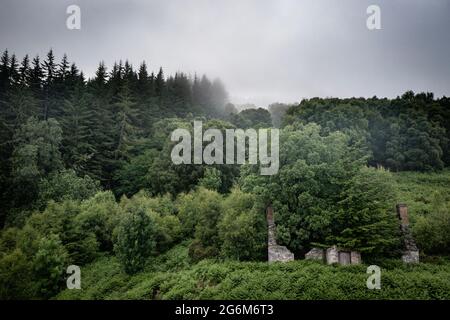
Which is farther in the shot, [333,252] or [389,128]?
[389,128]

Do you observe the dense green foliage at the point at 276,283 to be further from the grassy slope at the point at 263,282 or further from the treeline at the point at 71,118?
the treeline at the point at 71,118

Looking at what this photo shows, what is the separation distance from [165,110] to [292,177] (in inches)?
1540

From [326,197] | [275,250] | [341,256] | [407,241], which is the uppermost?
[326,197]

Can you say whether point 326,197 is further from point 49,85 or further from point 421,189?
point 49,85

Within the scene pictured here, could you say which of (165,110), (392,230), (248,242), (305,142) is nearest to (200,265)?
(248,242)

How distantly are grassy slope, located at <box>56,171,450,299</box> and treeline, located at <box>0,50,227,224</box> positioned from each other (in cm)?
1829

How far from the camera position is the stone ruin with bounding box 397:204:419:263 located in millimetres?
24625

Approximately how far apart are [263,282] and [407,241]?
10549 millimetres

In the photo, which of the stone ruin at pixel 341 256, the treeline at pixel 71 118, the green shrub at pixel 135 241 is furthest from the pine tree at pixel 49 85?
the stone ruin at pixel 341 256

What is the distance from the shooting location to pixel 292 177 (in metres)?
25.1

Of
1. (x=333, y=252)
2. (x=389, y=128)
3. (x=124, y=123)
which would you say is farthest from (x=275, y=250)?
(x=389, y=128)

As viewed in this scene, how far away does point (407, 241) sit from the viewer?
25.2m

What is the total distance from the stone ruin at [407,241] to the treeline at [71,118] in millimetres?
34352

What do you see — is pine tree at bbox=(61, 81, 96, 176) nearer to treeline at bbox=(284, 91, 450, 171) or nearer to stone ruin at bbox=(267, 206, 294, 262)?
treeline at bbox=(284, 91, 450, 171)
